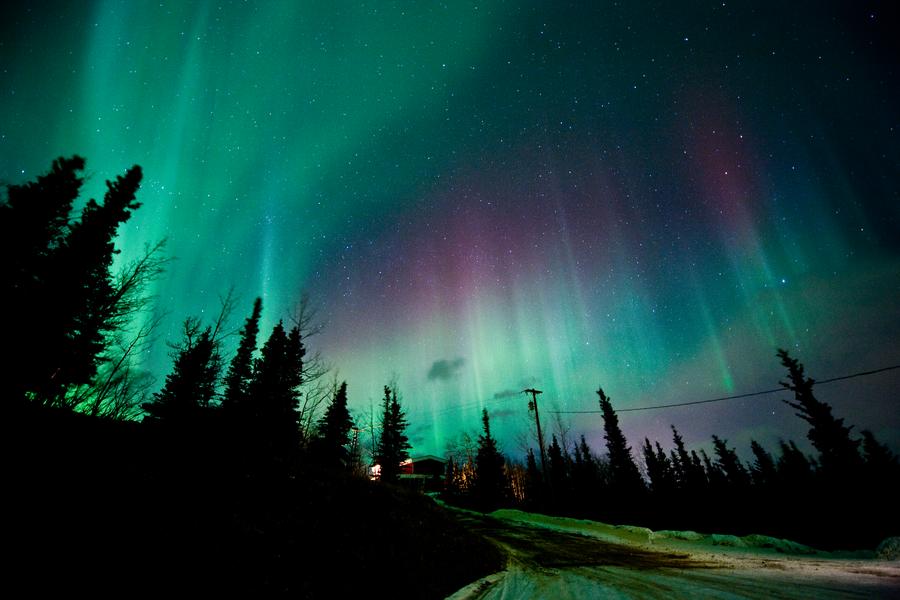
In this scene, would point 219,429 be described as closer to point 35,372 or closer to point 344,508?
point 344,508

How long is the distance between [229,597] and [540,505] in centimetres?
3872

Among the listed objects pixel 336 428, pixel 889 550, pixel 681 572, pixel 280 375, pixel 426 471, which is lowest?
pixel 889 550

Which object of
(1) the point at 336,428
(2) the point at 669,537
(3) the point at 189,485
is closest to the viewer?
(3) the point at 189,485

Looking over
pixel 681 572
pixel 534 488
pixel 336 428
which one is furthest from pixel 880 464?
pixel 336 428

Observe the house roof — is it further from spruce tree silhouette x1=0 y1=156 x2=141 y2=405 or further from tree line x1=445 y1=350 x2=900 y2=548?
spruce tree silhouette x1=0 y1=156 x2=141 y2=405

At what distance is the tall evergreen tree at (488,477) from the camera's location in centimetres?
4475

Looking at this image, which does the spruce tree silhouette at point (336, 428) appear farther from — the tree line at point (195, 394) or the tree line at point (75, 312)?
the tree line at point (75, 312)

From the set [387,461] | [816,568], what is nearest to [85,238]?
[816,568]

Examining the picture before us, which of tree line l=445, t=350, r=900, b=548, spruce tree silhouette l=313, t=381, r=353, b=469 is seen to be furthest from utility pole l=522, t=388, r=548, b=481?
spruce tree silhouette l=313, t=381, r=353, b=469

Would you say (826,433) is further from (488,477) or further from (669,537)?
(488,477)

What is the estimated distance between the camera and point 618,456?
4316 cm

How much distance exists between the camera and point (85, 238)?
751 inches

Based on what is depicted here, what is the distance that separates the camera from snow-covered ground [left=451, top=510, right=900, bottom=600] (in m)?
7.46

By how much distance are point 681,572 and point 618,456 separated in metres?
38.1
